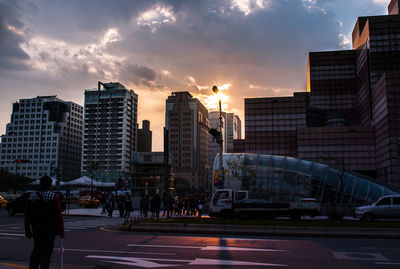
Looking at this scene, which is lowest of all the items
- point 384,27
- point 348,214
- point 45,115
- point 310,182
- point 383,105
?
point 348,214

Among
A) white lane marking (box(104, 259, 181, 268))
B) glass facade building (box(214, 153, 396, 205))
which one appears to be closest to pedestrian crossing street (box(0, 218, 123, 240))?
white lane marking (box(104, 259, 181, 268))

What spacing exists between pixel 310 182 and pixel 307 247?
36.0 meters

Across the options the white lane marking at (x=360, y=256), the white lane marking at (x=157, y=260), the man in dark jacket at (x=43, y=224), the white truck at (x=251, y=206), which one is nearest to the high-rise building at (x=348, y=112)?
the white truck at (x=251, y=206)

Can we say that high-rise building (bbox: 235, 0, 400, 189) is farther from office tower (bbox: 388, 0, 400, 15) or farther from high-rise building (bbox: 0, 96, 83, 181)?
high-rise building (bbox: 0, 96, 83, 181)

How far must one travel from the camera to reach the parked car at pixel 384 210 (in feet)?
85.5

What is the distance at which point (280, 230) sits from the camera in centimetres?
1642

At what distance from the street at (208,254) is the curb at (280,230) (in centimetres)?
230

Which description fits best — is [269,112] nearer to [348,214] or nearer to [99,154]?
[348,214]

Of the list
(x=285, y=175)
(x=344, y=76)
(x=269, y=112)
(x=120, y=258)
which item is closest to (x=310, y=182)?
(x=285, y=175)

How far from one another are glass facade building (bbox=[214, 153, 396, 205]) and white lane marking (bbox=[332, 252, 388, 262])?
3164 centimetres

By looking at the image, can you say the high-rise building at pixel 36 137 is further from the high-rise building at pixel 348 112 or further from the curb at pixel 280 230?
the curb at pixel 280 230

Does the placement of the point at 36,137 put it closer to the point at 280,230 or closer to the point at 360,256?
the point at 280,230

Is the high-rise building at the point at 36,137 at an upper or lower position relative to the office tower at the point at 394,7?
lower

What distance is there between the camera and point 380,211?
26.4 metres
